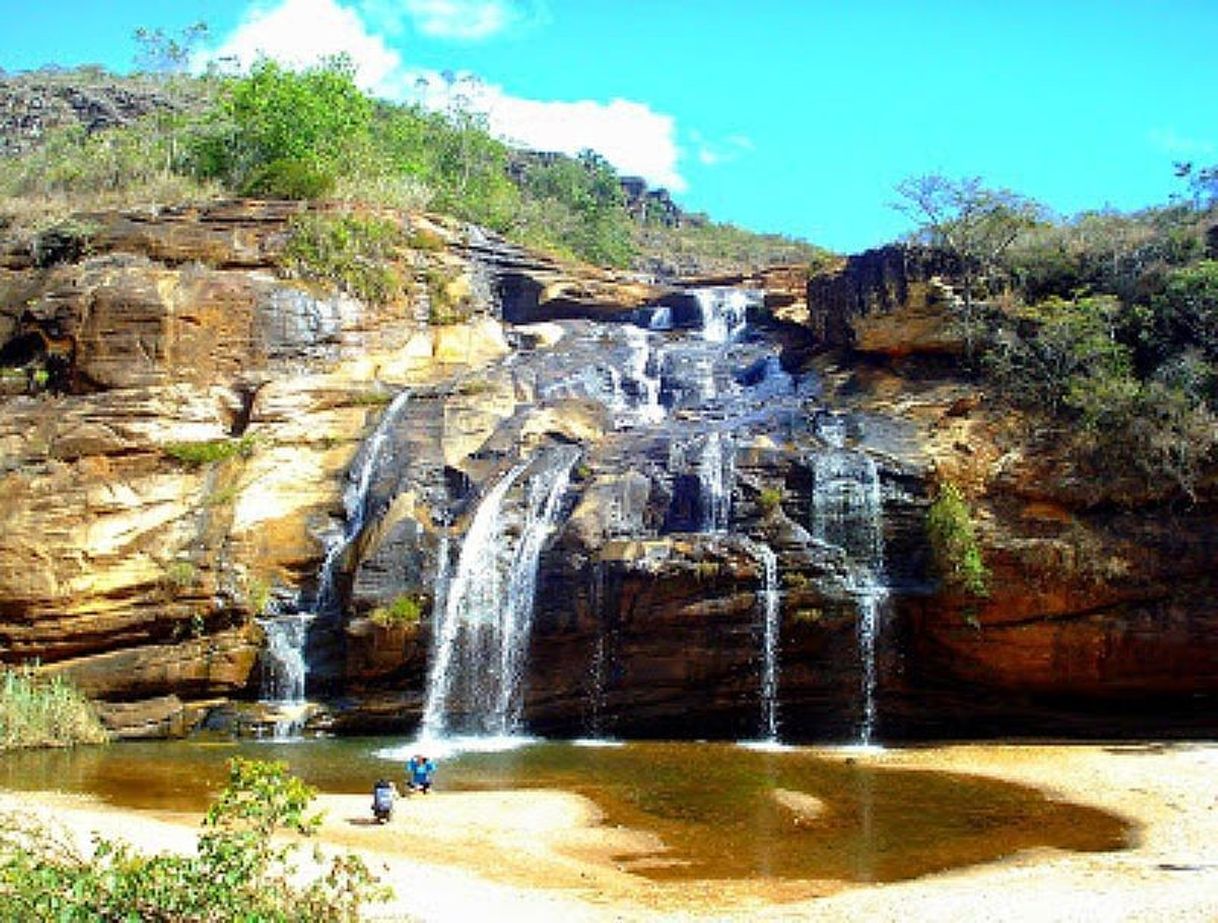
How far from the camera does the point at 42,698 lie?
22.7 meters

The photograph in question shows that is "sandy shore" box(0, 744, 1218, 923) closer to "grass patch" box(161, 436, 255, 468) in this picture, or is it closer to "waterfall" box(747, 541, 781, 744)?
"waterfall" box(747, 541, 781, 744)

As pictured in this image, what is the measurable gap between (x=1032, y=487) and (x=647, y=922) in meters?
16.5

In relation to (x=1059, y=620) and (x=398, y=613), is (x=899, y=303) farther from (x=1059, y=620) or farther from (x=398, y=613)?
(x=398, y=613)

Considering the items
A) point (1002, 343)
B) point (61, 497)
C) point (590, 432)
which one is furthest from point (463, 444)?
point (1002, 343)

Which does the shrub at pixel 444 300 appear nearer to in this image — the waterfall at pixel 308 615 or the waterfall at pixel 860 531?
the waterfall at pixel 308 615

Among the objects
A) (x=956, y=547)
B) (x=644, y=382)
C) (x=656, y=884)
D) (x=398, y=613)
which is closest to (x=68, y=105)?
(x=644, y=382)

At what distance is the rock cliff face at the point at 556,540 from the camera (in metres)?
23.5

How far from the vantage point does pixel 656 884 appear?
1312 centimetres

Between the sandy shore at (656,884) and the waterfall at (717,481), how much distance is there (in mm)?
8202

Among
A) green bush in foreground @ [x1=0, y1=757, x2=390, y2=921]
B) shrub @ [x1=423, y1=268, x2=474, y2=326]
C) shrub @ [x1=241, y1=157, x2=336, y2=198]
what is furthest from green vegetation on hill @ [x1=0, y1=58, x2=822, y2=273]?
green bush in foreground @ [x1=0, y1=757, x2=390, y2=921]

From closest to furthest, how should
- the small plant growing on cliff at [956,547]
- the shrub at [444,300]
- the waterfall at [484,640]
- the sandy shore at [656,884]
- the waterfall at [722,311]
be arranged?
the sandy shore at [656,884] < the small plant growing on cliff at [956,547] < the waterfall at [484,640] < the shrub at [444,300] < the waterfall at [722,311]

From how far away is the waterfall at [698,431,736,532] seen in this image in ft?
82.4

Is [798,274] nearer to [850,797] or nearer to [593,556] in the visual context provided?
[593,556]

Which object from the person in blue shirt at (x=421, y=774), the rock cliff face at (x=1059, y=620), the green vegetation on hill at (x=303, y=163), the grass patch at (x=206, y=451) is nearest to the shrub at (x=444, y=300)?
the green vegetation on hill at (x=303, y=163)
